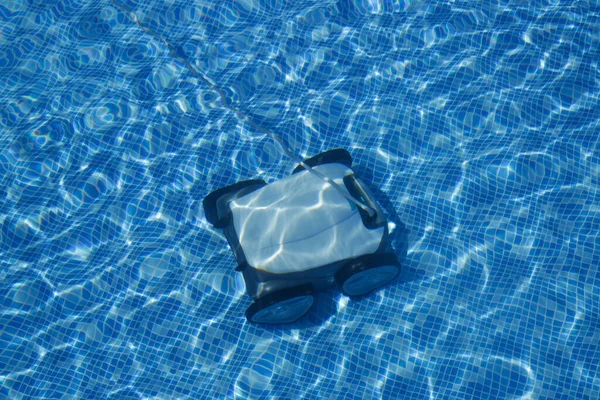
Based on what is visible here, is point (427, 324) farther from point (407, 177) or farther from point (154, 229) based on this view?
point (154, 229)

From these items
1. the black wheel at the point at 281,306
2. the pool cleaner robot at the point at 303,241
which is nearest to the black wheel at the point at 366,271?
the pool cleaner robot at the point at 303,241

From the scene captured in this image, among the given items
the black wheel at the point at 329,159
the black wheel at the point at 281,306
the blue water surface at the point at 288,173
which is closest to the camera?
the black wheel at the point at 281,306

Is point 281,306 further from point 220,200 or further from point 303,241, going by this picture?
point 220,200

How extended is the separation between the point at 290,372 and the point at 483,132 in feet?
7.81

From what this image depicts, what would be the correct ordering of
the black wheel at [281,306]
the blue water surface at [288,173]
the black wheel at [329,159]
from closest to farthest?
1. the black wheel at [281,306]
2. the blue water surface at [288,173]
3. the black wheel at [329,159]

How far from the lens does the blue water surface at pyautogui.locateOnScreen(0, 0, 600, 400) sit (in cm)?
391

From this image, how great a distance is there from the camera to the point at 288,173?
4535 mm

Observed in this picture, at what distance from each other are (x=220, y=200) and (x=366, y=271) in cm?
108

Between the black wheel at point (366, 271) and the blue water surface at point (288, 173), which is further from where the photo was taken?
the blue water surface at point (288, 173)

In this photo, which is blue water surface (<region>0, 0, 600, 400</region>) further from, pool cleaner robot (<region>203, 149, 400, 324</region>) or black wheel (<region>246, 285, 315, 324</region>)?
pool cleaner robot (<region>203, 149, 400, 324</region>)

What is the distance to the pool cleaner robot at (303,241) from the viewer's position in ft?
11.9

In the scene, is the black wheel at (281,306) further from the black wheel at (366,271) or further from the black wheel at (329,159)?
the black wheel at (329,159)

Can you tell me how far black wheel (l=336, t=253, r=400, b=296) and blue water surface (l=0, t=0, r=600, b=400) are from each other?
265 mm

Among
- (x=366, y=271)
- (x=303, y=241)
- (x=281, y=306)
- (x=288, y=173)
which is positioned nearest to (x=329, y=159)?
(x=288, y=173)
